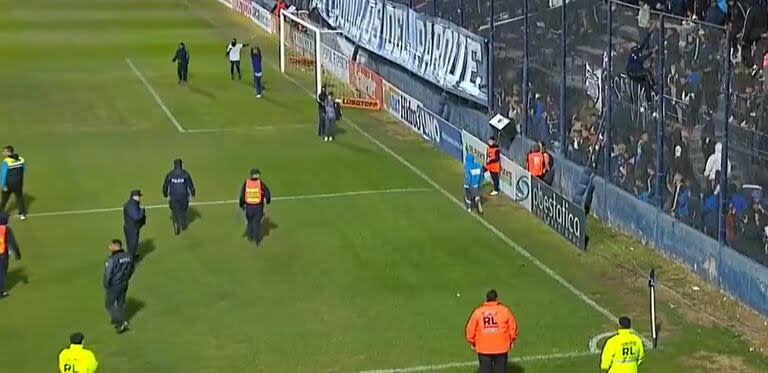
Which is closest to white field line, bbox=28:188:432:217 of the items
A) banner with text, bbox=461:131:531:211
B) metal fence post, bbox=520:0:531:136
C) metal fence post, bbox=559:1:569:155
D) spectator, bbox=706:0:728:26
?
banner with text, bbox=461:131:531:211

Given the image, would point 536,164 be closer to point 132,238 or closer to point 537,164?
point 537,164

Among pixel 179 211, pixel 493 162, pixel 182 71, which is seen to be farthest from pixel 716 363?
pixel 182 71

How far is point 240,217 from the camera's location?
28.5m

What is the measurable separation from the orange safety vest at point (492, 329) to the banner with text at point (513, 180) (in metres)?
12.1

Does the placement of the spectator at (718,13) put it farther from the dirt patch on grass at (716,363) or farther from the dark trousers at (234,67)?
the dark trousers at (234,67)

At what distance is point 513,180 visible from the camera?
3011 centimetres

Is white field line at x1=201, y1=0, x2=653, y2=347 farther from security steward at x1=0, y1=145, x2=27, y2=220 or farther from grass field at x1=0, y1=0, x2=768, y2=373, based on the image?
security steward at x1=0, y1=145, x2=27, y2=220

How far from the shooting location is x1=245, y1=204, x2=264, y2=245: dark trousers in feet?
85.1

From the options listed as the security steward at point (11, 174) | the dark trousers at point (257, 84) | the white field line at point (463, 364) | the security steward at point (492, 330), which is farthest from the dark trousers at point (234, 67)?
the security steward at point (492, 330)

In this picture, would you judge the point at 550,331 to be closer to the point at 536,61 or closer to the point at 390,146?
the point at 536,61

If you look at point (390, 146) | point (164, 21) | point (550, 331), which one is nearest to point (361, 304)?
point (550, 331)

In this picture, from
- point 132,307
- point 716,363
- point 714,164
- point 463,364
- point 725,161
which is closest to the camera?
point 463,364

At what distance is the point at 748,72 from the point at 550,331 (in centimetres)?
659

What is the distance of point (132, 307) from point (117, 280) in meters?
2.07
